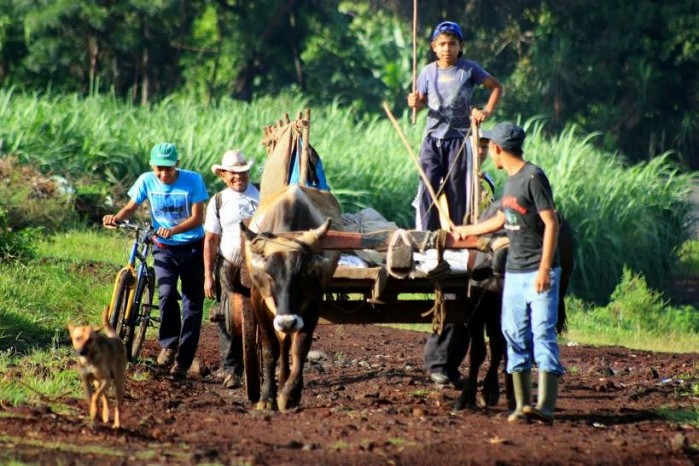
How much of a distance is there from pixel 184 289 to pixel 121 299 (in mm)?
477

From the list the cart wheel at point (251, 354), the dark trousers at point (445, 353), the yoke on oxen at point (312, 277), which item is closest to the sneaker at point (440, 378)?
the dark trousers at point (445, 353)

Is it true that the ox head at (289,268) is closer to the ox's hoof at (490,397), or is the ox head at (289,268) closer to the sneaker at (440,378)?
the ox's hoof at (490,397)

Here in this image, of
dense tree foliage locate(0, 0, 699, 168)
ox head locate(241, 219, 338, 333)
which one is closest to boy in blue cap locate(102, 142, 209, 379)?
ox head locate(241, 219, 338, 333)

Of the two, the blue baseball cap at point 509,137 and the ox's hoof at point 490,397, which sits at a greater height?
the blue baseball cap at point 509,137

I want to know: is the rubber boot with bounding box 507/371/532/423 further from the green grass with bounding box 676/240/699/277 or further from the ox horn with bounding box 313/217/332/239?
the green grass with bounding box 676/240/699/277

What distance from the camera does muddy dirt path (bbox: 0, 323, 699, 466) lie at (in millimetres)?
6836

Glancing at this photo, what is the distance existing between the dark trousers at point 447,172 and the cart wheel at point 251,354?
180 cm

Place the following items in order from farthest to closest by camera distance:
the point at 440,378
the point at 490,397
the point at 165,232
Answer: the point at 165,232
the point at 440,378
the point at 490,397

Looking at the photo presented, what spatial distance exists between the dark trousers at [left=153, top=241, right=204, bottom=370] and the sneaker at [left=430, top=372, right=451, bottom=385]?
175cm

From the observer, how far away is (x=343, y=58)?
32.5m

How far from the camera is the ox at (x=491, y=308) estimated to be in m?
8.84

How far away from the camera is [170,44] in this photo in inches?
1202

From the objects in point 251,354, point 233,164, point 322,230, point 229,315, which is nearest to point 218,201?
point 233,164

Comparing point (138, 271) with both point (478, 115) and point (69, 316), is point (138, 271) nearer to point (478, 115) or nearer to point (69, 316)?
point (69, 316)
